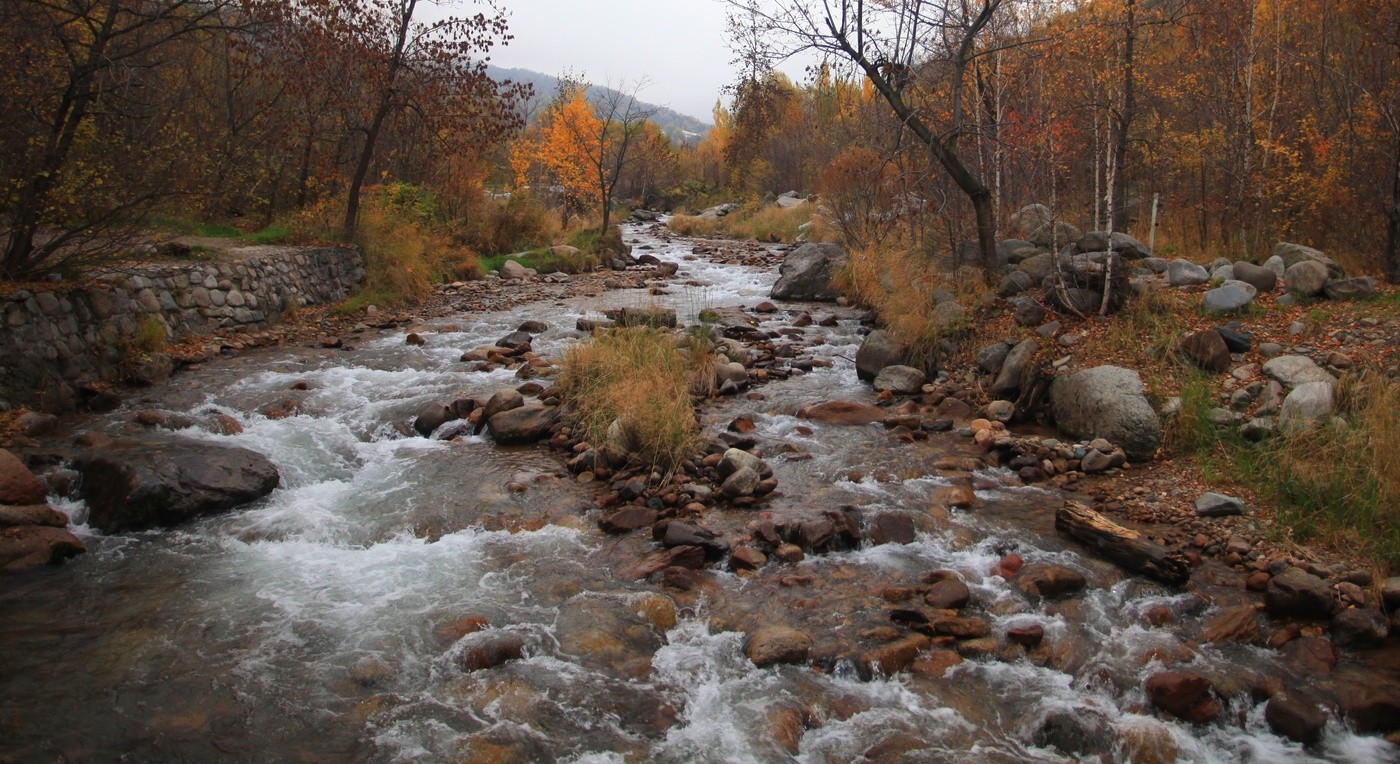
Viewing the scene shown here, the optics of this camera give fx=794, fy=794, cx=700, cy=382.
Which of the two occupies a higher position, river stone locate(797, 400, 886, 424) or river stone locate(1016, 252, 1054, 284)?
river stone locate(1016, 252, 1054, 284)

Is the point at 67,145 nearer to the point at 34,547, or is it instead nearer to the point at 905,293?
the point at 34,547

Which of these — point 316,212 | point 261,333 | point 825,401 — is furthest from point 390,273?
point 825,401

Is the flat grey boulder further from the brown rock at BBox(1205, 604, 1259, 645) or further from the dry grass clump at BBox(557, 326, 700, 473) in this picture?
the dry grass clump at BBox(557, 326, 700, 473)

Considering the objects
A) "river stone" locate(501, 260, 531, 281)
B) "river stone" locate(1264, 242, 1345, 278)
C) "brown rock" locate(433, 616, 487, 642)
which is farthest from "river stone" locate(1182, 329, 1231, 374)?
"river stone" locate(501, 260, 531, 281)

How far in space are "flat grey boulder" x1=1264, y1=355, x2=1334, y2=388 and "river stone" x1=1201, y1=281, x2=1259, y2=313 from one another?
4.60 feet

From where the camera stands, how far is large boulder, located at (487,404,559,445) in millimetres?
9047

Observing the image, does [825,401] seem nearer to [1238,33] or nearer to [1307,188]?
[1307,188]

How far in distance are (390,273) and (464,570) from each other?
40.7 ft

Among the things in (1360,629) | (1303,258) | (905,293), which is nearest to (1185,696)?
(1360,629)

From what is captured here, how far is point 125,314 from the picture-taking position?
35.0 ft

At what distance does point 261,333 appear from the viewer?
13156mm

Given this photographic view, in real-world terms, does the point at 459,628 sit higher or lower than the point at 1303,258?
lower

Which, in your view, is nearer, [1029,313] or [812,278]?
[1029,313]

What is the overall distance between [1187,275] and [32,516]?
12515mm
